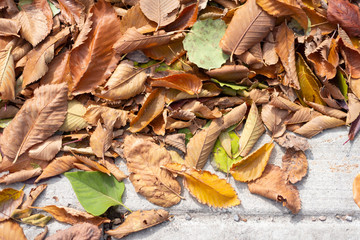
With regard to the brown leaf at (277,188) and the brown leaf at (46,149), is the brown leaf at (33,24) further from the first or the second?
the brown leaf at (277,188)

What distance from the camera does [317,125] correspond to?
145 centimetres

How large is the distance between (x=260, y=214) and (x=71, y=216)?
2.60ft

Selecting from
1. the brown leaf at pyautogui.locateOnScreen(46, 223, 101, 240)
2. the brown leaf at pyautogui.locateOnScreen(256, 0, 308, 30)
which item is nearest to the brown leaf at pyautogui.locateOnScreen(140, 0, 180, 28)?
the brown leaf at pyautogui.locateOnScreen(256, 0, 308, 30)

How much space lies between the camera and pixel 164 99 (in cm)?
144

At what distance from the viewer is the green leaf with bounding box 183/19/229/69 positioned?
142 cm

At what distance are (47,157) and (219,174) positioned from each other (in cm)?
74

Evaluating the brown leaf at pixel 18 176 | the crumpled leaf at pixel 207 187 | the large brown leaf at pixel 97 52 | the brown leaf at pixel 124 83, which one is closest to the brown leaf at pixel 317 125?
the crumpled leaf at pixel 207 187

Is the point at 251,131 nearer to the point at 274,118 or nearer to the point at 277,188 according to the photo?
the point at 274,118

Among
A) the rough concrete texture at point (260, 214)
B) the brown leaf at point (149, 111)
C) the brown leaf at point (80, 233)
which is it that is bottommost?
the rough concrete texture at point (260, 214)

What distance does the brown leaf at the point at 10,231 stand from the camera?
1.37 m

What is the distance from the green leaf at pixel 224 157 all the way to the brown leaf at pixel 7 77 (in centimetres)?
90

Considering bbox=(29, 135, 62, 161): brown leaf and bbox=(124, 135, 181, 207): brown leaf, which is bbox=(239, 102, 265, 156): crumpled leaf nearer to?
bbox=(124, 135, 181, 207): brown leaf

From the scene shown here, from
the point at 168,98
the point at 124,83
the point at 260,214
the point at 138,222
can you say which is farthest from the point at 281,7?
the point at 138,222

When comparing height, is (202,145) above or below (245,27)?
below
